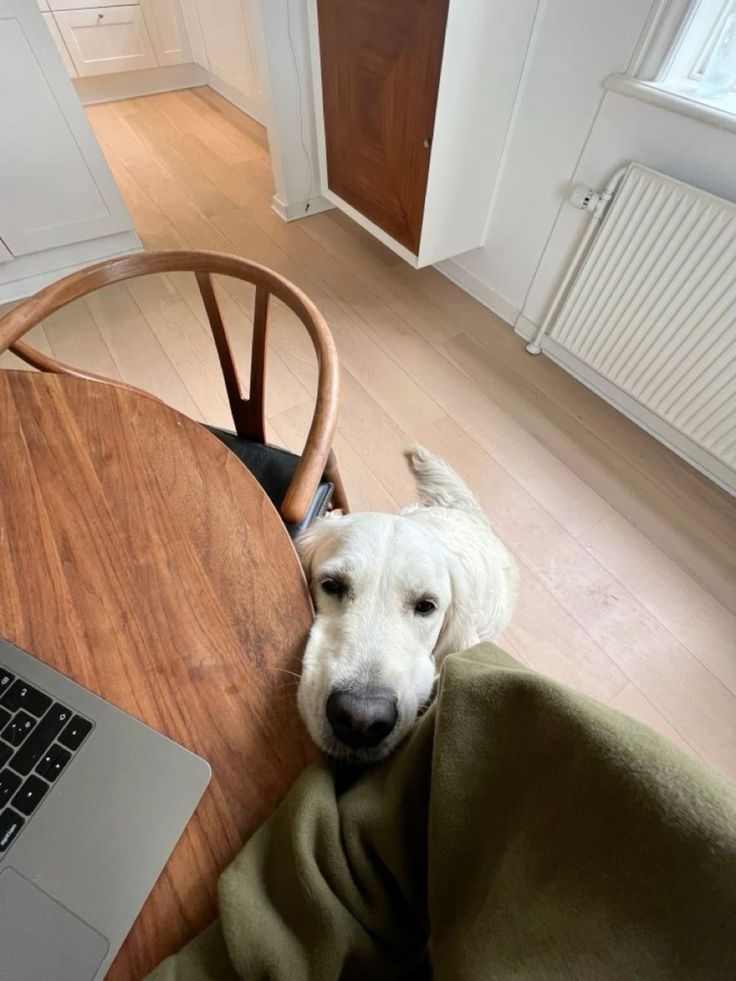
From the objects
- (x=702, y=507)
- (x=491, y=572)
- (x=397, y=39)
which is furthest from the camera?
(x=702, y=507)

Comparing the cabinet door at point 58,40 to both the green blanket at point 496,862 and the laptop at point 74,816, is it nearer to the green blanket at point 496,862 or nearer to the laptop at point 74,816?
the laptop at point 74,816

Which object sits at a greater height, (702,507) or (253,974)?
(253,974)

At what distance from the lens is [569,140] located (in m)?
1.58

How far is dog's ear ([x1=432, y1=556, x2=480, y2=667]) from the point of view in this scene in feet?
2.52

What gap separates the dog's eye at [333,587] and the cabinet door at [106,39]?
4667 millimetres

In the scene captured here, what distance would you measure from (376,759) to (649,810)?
0.98 ft

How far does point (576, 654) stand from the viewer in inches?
51.5

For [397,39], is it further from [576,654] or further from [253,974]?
[253,974]

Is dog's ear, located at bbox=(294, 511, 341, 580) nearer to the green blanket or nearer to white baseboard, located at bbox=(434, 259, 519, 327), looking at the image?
the green blanket

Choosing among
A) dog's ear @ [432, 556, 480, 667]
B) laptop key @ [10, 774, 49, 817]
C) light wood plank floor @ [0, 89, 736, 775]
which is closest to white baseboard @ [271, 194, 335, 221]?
light wood plank floor @ [0, 89, 736, 775]

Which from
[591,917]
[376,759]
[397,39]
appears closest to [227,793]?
[376,759]

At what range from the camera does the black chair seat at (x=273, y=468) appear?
95 cm

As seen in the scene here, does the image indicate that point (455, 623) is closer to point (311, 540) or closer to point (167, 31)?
point (311, 540)

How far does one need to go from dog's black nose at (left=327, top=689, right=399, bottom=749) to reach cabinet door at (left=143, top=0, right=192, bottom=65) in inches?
198
